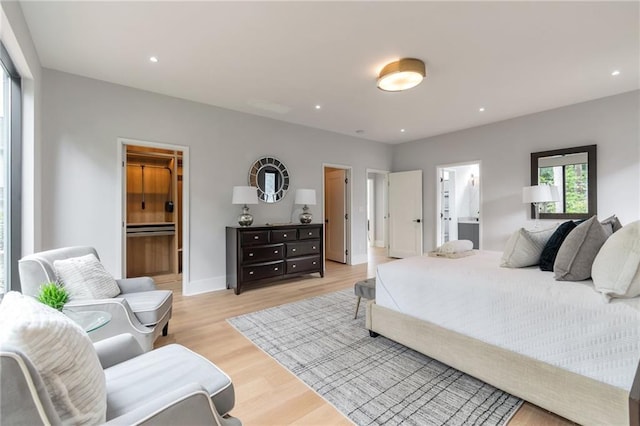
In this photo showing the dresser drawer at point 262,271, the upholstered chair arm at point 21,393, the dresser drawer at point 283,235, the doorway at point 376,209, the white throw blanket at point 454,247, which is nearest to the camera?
the upholstered chair arm at point 21,393

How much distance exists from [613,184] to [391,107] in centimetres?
322

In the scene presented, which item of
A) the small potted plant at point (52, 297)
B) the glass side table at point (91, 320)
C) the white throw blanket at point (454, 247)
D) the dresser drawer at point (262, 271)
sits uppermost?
the white throw blanket at point (454, 247)

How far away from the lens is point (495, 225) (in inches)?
196

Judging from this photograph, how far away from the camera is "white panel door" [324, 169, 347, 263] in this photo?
6.03 meters

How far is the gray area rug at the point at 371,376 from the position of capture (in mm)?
1624

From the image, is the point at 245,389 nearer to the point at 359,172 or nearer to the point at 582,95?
the point at 359,172

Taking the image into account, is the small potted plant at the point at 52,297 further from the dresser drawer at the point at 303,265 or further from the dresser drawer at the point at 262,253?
the dresser drawer at the point at 303,265

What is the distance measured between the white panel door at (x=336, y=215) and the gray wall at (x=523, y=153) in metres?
1.62

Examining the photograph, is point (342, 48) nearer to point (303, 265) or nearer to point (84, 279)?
point (84, 279)

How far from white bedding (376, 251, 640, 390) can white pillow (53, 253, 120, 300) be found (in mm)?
2312

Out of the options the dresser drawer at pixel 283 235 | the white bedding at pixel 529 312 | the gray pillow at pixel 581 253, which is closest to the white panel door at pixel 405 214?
the dresser drawer at pixel 283 235

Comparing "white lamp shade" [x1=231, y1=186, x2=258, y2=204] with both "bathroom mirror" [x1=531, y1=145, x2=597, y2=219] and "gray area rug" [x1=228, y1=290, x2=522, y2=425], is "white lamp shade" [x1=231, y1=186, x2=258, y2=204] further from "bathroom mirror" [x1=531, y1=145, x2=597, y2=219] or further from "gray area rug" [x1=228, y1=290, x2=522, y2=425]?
"bathroom mirror" [x1=531, y1=145, x2=597, y2=219]

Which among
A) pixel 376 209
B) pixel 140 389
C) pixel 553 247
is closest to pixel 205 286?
pixel 140 389

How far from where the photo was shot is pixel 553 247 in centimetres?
204
